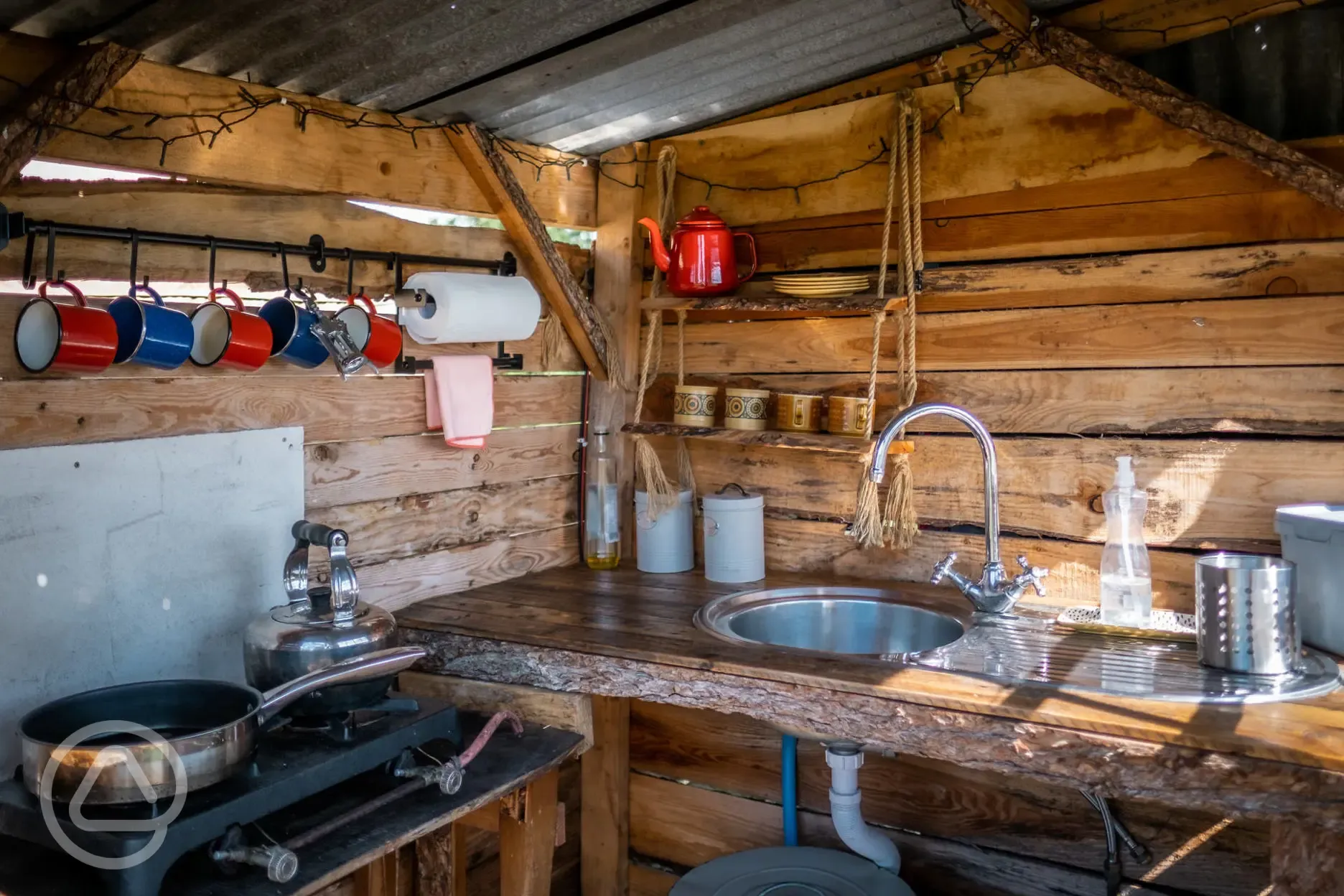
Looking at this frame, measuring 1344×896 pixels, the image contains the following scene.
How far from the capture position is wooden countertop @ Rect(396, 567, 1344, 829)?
1.42 metres

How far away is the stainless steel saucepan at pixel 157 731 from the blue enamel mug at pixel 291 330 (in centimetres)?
57

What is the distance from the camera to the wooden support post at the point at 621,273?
261 centimetres

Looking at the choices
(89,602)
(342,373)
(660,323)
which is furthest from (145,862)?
(660,323)

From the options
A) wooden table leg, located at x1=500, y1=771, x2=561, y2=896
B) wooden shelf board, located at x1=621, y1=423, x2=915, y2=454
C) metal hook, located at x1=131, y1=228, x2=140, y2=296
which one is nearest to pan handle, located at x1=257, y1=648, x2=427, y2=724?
wooden table leg, located at x1=500, y1=771, x2=561, y2=896

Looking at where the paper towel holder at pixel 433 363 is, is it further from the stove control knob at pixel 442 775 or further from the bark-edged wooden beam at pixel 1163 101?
the bark-edged wooden beam at pixel 1163 101

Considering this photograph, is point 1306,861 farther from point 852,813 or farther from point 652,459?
point 652,459

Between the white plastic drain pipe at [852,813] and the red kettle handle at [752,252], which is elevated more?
the red kettle handle at [752,252]

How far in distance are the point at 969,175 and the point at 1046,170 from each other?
15 cm

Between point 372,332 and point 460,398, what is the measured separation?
283mm

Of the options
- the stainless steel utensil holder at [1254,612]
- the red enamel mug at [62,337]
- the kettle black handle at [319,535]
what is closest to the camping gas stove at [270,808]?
the kettle black handle at [319,535]

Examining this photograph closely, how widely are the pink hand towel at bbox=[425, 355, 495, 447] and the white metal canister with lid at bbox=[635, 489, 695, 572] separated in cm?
42

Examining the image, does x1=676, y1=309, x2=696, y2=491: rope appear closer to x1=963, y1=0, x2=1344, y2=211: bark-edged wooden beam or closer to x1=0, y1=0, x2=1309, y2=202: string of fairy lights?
x1=0, y1=0, x2=1309, y2=202: string of fairy lights

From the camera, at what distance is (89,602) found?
5.46 ft

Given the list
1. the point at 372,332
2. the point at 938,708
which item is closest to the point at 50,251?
the point at 372,332
